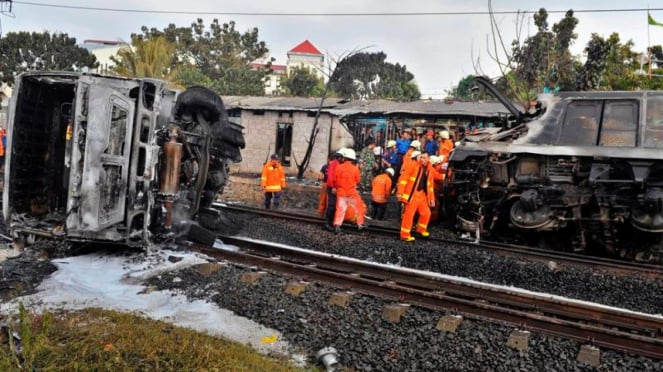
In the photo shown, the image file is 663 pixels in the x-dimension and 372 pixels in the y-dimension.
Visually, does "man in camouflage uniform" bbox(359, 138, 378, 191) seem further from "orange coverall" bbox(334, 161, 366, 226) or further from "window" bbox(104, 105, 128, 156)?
"window" bbox(104, 105, 128, 156)

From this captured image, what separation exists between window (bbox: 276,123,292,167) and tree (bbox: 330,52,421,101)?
15486mm

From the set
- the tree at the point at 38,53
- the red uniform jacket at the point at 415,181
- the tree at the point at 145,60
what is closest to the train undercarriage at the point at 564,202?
the red uniform jacket at the point at 415,181

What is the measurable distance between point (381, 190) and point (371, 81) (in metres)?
29.2

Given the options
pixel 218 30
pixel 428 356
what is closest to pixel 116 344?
pixel 428 356

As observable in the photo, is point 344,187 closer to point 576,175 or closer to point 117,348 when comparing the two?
point 576,175

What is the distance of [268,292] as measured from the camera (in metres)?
6.18

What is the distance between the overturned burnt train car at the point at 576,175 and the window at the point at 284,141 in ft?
35.1

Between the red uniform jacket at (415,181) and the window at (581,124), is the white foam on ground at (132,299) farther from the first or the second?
the window at (581,124)

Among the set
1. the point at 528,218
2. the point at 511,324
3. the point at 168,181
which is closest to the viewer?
the point at 511,324

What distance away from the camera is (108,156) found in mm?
6637

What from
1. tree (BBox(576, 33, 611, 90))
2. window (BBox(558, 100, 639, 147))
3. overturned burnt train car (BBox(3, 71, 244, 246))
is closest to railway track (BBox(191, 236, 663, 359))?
overturned burnt train car (BBox(3, 71, 244, 246))

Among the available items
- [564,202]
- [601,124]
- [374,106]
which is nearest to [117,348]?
[564,202]

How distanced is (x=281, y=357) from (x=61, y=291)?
2.84m

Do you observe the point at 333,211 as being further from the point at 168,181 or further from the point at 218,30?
the point at 218,30
